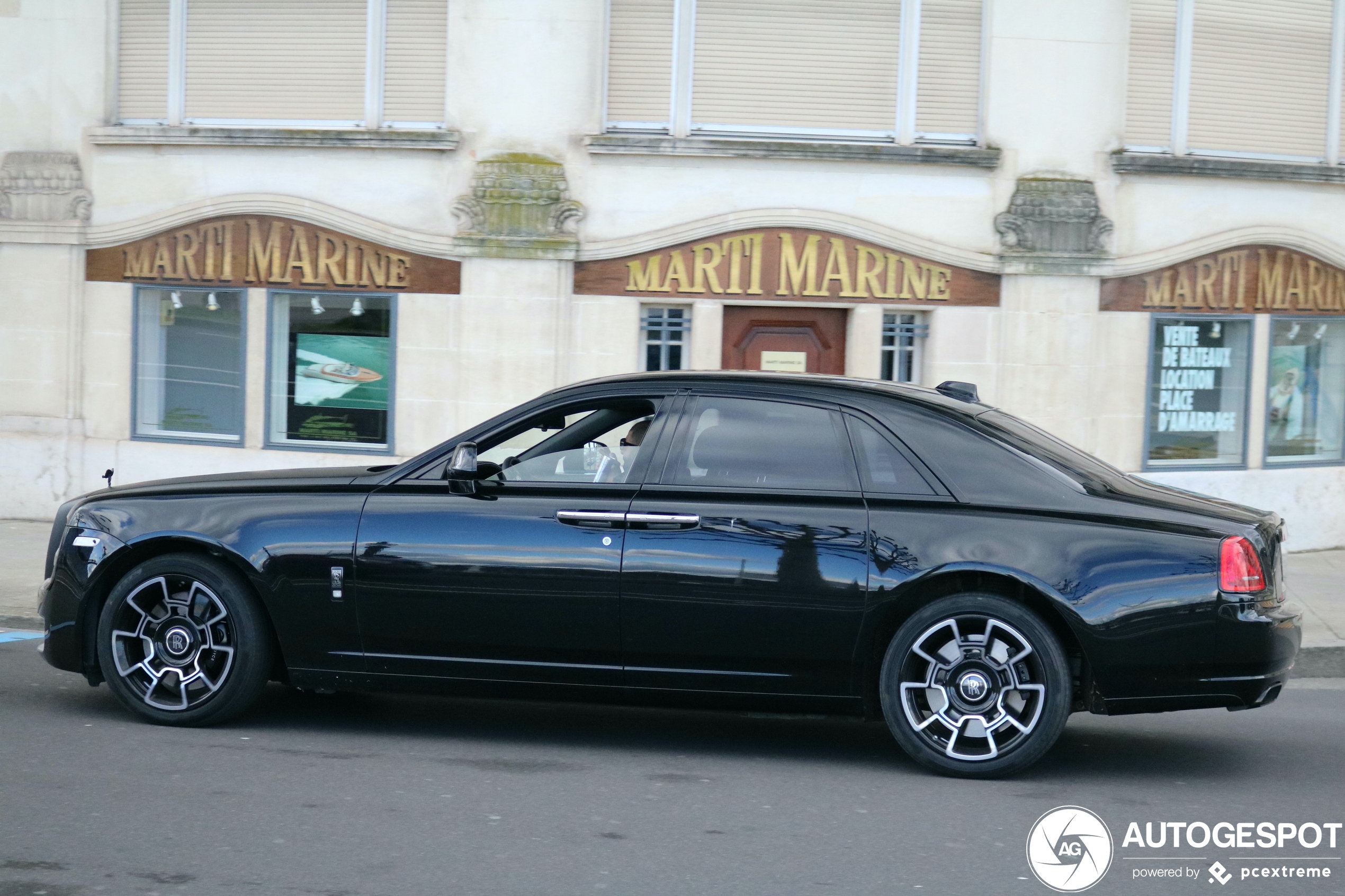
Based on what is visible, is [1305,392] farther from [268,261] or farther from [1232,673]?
[268,261]

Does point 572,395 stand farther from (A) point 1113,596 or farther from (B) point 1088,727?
(B) point 1088,727

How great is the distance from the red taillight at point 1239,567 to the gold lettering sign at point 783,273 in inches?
289

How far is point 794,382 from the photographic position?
20.2ft

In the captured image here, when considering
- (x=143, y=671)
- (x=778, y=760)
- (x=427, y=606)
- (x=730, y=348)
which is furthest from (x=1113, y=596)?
(x=730, y=348)

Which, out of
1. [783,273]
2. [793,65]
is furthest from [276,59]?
[783,273]

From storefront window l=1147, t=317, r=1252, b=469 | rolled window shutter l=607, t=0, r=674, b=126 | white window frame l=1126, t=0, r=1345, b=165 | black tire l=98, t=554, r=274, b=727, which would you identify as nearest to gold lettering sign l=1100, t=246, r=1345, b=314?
storefront window l=1147, t=317, r=1252, b=469

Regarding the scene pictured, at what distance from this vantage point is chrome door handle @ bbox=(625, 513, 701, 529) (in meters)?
5.84

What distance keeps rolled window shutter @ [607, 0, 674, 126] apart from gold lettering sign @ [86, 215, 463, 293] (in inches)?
80.1

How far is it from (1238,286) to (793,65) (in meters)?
4.40

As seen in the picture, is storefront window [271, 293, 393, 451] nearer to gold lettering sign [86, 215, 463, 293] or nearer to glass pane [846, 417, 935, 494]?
gold lettering sign [86, 215, 463, 293]

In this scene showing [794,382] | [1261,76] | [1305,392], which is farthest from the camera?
[1305,392]

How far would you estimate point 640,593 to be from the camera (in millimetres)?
5836

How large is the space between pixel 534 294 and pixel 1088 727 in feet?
22.9

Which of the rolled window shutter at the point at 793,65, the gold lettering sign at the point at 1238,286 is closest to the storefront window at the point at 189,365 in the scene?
the rolled window shutter at the point at 793,65
